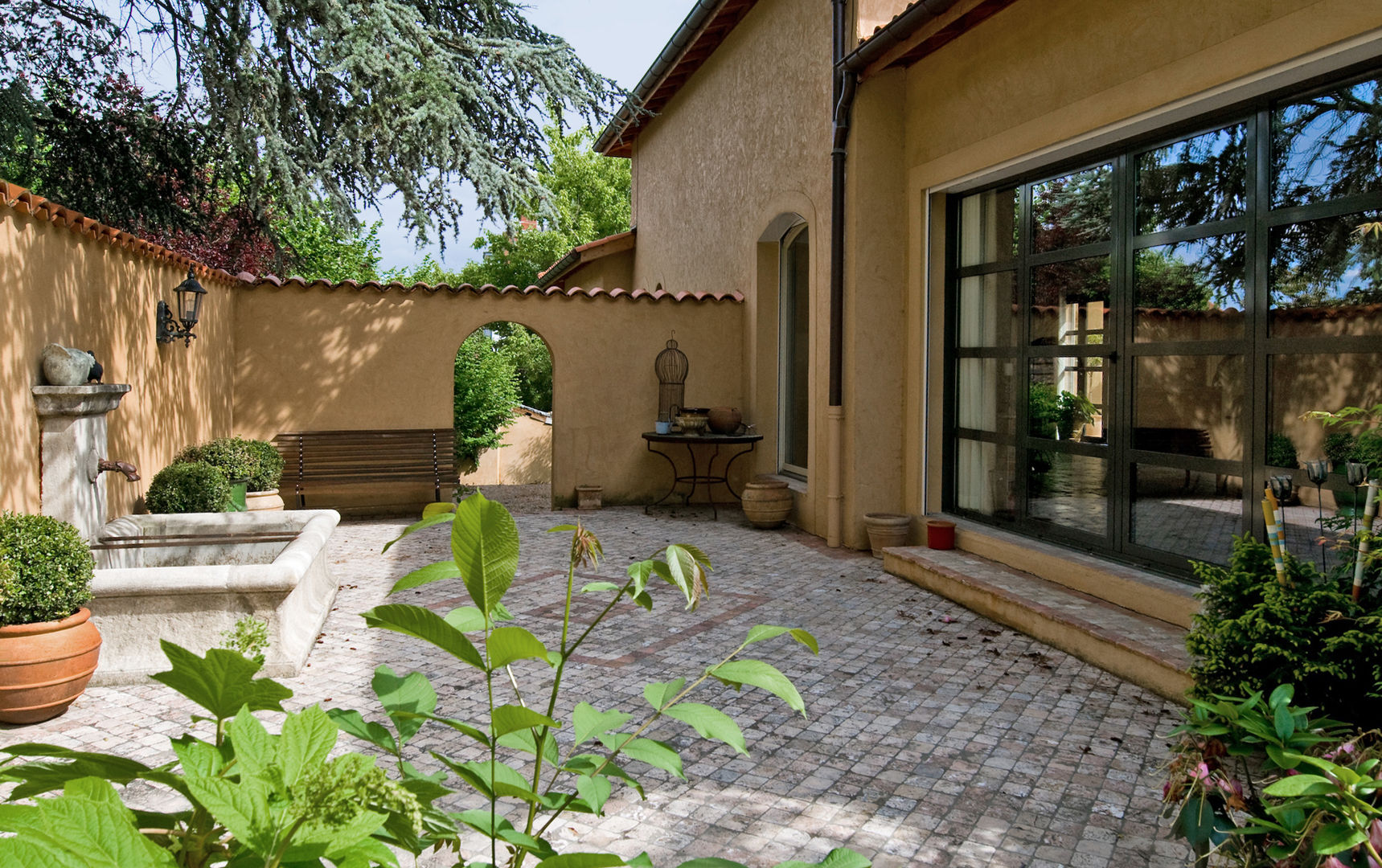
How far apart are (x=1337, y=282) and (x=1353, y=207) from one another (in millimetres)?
342

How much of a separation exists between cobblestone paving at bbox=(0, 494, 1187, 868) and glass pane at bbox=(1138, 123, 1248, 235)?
8.17 ft

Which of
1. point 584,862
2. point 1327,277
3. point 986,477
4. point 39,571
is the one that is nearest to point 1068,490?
point 986,477

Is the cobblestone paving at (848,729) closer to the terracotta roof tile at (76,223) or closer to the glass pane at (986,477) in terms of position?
the glass pane at (986,477)

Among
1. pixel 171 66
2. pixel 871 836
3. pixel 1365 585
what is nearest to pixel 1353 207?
pixel 1365 585

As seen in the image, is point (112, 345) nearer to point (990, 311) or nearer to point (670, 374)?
point (670, 374)

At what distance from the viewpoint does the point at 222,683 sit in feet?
2.79

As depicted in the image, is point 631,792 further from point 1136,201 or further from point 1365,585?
point 1136,201

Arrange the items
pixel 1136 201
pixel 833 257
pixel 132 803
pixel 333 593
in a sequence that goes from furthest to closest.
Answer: pixel 833 257 → pixel 333 593 → pixel 1136 201 → pixel 132 803

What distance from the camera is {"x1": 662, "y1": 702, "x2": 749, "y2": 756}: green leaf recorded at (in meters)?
0.97

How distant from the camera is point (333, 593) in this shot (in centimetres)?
648

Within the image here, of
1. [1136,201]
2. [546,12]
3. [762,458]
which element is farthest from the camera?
[762,458]

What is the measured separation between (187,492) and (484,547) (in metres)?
7.04

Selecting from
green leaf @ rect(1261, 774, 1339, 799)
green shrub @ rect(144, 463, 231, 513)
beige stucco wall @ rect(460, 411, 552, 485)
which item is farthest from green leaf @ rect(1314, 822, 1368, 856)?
beige stucco wall @ rect(460, 411, 552, 485)

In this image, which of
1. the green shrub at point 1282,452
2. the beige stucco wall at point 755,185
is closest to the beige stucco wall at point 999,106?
the beige stucco wall at point 755,185
